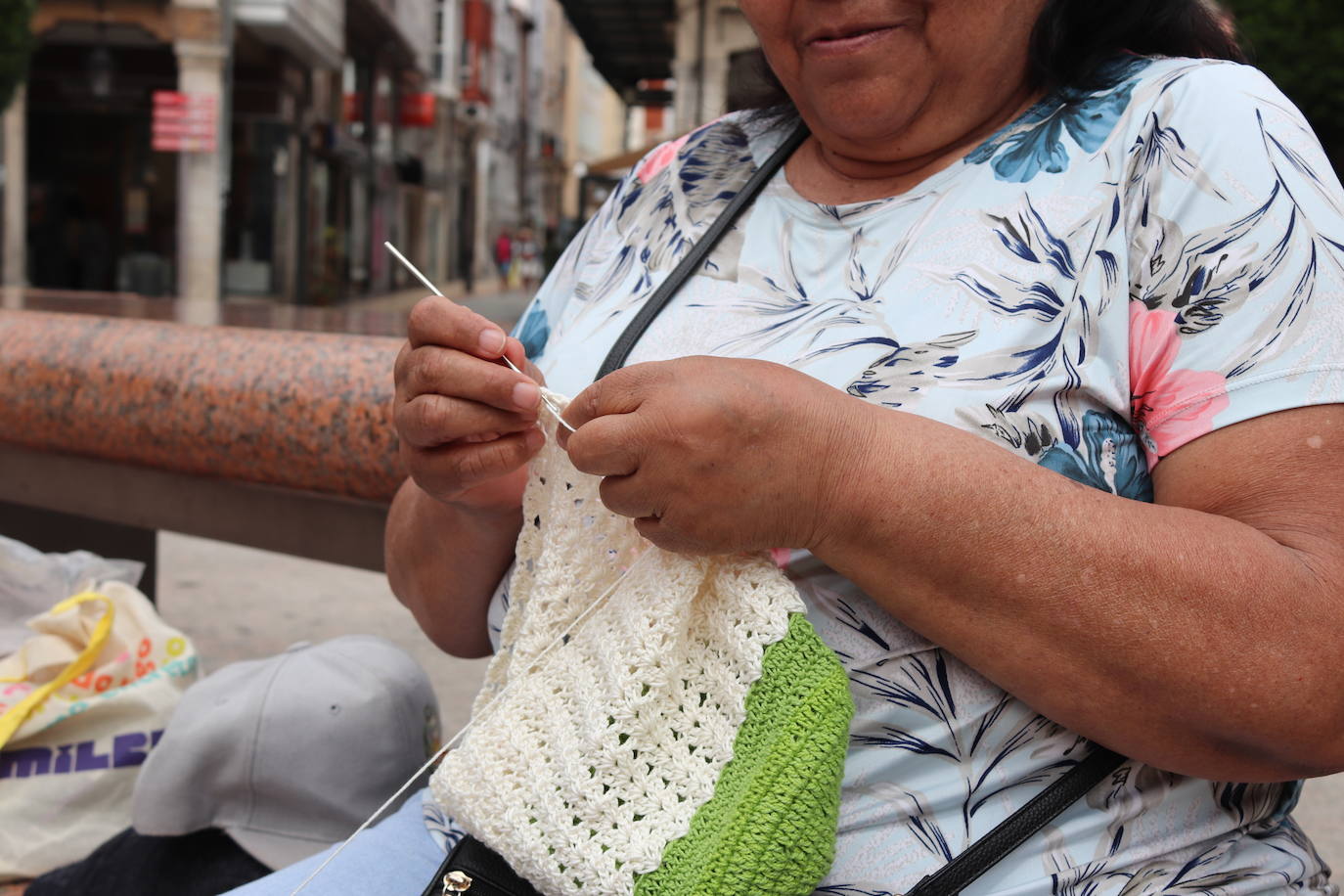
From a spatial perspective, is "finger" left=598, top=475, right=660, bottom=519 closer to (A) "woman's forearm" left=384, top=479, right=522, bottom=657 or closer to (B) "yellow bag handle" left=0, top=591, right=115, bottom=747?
(A) "woman's forearm" left=384, top=479, right=522, bottom=657

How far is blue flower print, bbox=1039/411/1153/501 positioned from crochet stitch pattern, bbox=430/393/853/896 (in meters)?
0.28

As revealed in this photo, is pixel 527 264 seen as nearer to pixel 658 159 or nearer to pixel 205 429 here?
pixel 205 429

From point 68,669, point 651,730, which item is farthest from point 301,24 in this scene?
point 651,730

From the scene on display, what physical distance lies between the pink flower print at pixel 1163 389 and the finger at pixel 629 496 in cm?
46

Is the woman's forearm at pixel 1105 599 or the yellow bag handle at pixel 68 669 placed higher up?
the woman's forearm at pixel 1105 599

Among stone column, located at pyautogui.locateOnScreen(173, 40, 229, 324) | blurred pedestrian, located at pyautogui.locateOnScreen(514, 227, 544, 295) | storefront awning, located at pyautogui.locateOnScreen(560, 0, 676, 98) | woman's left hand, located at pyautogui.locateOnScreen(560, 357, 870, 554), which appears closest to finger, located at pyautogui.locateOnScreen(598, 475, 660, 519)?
woman's left hand, located at pyautogui.locateOnScreen(560, 357, 870, 554)

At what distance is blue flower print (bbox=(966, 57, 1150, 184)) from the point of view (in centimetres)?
124

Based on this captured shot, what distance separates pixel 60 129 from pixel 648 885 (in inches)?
800

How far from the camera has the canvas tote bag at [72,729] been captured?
82.4 inches

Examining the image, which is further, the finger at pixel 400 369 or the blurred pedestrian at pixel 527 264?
the blurred pedestrian at pixel 527 264

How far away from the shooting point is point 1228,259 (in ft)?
3.67

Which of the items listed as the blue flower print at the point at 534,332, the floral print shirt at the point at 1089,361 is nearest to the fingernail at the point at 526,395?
the floral print shirt at the point at 1089,361

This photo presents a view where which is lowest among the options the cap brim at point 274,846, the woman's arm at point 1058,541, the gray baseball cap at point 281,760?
the cap brim at point 274,846

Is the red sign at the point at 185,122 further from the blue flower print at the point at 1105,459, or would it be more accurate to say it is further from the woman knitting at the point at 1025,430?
the blue flower print at the point at 1105,459
